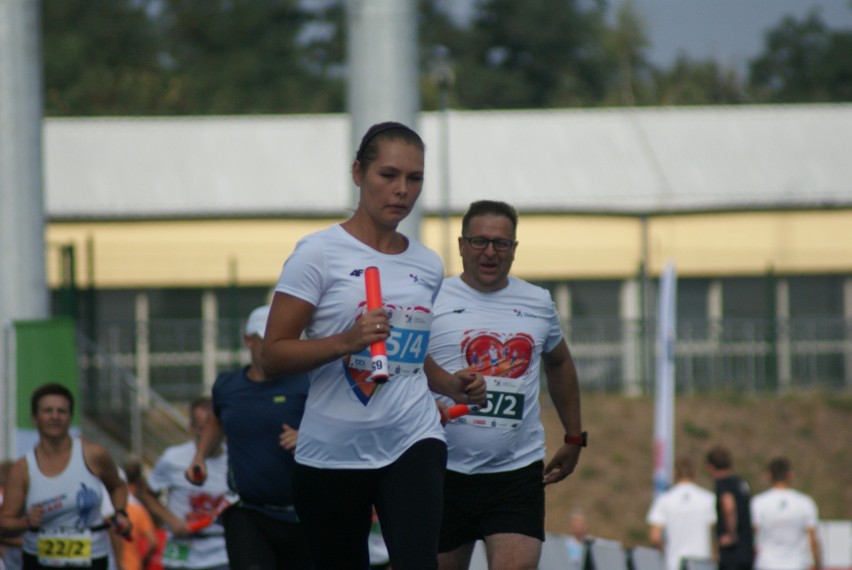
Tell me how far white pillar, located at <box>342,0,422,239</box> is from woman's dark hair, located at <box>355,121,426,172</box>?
502cm

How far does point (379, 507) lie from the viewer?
223 inches

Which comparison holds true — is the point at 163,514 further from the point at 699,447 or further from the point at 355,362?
the point at 699,447

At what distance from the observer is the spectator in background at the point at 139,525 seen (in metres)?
11.7

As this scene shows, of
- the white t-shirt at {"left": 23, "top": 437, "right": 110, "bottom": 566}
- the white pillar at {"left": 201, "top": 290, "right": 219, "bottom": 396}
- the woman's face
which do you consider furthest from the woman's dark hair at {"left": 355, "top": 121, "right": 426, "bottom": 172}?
the white pillar at {"left": 201, "top": 290, "right": 219, "bottom": 396}

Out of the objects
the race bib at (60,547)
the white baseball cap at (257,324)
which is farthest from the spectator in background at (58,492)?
the white baseball cap at (257,324)

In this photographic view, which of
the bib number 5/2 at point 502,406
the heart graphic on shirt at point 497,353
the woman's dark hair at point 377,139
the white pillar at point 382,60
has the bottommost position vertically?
the bib number 5/2 at point 502,406

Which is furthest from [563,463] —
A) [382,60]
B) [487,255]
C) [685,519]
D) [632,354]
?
[632,354]

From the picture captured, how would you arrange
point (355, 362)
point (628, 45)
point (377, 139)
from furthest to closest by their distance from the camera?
point (628, 45) → point (377, 139) → point (355, 362)

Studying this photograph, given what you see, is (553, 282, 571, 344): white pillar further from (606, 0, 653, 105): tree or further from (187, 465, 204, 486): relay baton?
(606, 0, 653, 105): tree

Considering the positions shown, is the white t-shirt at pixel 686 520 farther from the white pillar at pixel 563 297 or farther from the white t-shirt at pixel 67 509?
the white pillar at pixel 563 297

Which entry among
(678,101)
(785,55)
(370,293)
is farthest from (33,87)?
(785,55)

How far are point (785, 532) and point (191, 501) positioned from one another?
7668 millimetres

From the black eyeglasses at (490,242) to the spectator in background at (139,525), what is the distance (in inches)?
208

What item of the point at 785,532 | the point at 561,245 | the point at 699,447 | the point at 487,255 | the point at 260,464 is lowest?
the point at 699,447
